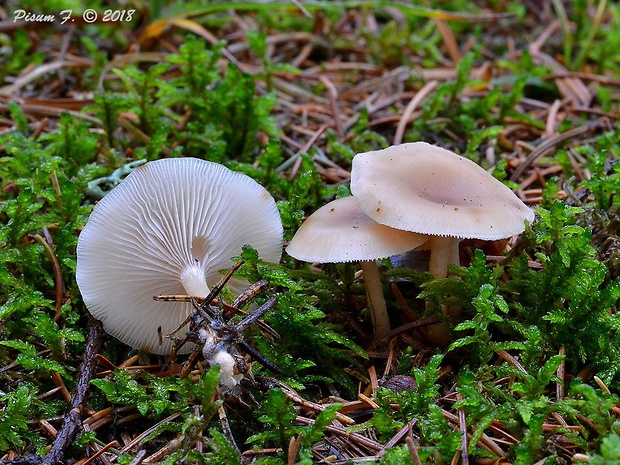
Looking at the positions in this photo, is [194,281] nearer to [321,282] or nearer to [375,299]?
[321,282]

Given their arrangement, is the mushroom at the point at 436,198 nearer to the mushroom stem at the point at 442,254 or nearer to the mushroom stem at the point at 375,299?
the mushroom stem at the point at 442,254

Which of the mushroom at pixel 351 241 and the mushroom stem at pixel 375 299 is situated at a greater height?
the mushroom at pixel 351 241

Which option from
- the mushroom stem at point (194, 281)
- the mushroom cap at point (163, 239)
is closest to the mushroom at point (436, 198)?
the mushroom cap at point (163, 239)

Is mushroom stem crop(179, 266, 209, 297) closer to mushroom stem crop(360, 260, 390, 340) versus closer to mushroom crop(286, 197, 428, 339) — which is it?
mushroom crop(286, 197, 428, 339)

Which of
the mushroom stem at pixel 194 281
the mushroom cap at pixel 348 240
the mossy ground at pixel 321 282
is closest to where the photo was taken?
the mossy ground at pixel 321 282

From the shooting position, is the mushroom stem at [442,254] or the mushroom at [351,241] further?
the mushroom stem at [442,254]

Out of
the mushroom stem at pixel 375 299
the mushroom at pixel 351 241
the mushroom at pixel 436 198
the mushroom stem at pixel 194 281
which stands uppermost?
the mushroom at pixel 436 198

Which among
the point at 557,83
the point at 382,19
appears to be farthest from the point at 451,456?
the point at 382,19

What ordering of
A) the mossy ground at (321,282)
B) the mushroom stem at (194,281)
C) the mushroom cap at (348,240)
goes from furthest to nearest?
the mushroom stem at (194,281) → the mushroom cap at (348,240) → the mossy ground at (321,282)

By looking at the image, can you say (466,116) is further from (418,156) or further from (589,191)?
(418,156)
